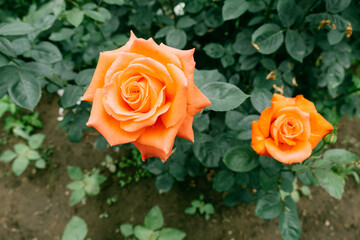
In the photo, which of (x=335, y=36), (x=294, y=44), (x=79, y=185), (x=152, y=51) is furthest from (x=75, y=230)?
(x=335, y=36)

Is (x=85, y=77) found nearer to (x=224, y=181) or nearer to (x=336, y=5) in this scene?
(x=224, y=181)

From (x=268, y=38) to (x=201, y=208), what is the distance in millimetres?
1636

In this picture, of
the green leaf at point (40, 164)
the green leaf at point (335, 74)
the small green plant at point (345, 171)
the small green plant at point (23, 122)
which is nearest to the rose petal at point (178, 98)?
the green leaf at point (335, 74)

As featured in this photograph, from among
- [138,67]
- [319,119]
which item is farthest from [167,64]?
[319,119]

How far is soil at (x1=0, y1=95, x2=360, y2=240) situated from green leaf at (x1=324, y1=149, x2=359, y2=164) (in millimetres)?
1368

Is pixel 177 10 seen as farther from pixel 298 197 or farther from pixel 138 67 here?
pixel 298 197

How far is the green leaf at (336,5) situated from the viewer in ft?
4.07

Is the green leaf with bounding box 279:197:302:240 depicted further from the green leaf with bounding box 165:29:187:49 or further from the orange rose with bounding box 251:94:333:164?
the green leaf with bounding box 165:29:187:49

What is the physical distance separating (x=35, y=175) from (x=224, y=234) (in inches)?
84.6

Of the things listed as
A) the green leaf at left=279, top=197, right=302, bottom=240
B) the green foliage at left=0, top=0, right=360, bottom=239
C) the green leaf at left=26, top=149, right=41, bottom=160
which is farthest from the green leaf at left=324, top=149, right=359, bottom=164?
A: the green leaf at left=26, top=149, right=41, bottom=160

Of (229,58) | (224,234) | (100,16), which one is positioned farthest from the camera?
(224,234)

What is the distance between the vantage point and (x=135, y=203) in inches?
92.7

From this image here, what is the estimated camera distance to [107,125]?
73 centimetres

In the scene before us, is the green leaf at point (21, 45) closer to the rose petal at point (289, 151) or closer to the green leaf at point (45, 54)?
the green leaf at point (45, 54)
